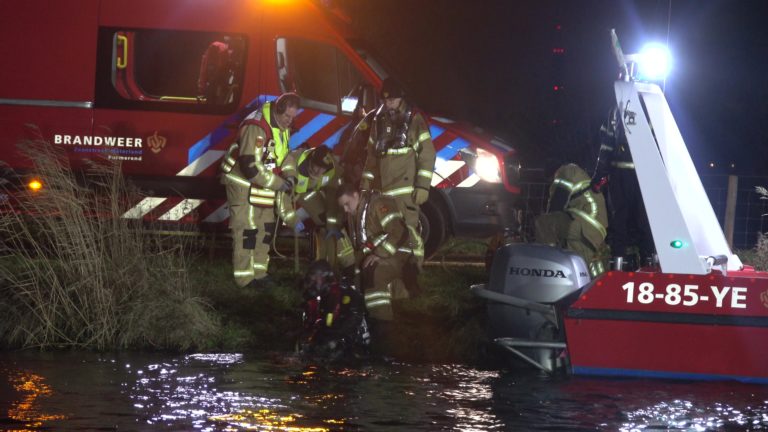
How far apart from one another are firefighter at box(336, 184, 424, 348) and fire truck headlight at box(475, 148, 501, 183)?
2664 mm

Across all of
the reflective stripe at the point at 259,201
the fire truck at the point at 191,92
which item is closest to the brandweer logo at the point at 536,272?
the reflective stripe at the point at 259,201

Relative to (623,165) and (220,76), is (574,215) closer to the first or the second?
(623,165)

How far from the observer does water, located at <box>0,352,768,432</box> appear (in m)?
6.89

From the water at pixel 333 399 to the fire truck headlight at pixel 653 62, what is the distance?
2.02 meters

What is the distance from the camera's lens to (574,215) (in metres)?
10.5

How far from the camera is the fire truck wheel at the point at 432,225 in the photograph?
492 inches

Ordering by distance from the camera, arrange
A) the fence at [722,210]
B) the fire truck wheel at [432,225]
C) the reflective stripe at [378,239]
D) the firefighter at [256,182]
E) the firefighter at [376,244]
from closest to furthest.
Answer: the firefighter at [376,244] < the reflective stripe at [378,239] < the firefighter at [256,182] < the fire truck wheel at [432,225] < the fence at [722,210]

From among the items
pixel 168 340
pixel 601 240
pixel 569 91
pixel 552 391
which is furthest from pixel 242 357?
pixel 569 91

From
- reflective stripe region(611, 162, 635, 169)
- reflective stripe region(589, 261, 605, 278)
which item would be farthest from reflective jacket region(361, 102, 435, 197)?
reflective stripe region(611, 162, 635, 169)

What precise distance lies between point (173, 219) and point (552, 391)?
5.49m

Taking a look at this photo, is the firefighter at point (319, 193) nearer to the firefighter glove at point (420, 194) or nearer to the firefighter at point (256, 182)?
the firefighter at point (256, 182)

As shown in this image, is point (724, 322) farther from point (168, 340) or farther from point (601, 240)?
point (168, 340)

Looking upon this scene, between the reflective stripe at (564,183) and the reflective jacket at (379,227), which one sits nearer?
the reflective jacket at (379,227)

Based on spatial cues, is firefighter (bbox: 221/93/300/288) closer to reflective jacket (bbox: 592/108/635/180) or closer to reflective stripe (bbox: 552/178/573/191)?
reflective stripe (bbox: 552/178/573/191)
